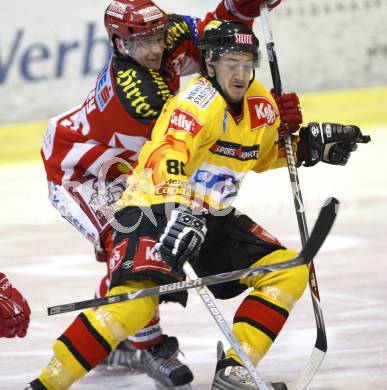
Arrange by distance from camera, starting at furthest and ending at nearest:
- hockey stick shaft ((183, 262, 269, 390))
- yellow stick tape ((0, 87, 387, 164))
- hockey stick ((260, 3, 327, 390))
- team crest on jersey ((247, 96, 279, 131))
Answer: yellow stick tape ((0, 87, 387, 164)), team crest on jersey ((247, 96, 279, 131)), hockey stick ((260, 3, 327, 390)), hockey stick shaft ((183, 262, 269, 390))

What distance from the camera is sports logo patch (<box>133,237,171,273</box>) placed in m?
3.12

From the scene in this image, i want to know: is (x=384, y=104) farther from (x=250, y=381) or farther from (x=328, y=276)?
(x=250, y=381)

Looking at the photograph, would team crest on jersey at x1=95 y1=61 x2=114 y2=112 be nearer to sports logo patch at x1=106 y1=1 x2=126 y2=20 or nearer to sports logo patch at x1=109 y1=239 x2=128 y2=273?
sports logo patch at x1=106 y1=1 x2=126 y2=20

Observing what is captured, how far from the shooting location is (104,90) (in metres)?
3.64

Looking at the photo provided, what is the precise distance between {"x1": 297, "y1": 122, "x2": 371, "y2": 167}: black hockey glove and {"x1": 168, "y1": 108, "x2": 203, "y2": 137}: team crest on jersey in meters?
0.63

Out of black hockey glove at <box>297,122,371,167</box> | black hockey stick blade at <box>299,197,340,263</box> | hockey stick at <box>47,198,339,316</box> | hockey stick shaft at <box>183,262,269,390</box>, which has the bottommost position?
hockey stick shaft at <box>183,262,269,390</box>

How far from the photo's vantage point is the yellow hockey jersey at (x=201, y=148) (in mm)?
3119

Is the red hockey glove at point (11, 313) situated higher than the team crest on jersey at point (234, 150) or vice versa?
the team crest on jersey at point (234, 150)

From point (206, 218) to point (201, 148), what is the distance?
232mm

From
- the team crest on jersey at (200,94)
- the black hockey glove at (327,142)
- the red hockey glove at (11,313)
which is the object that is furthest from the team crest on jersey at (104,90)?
the red hockey glove at (11,313)

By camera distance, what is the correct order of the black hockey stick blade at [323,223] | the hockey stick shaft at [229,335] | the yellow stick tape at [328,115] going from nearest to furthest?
the black hockey stick blade at [323,223] < the hockey stick shaft at [229,335] < the yellow stick tape at [328,115]

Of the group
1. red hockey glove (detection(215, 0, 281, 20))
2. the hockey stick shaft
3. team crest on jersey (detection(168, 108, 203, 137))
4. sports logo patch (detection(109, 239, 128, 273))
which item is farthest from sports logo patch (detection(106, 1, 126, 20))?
the hockey stick shaft

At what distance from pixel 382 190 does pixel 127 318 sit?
11.3 ft

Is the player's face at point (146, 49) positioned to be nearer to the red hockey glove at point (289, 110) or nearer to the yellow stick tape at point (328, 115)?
the red hockey glove at point (289, 110)
